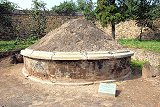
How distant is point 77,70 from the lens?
360cm

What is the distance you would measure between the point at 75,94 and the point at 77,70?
2.31 ft

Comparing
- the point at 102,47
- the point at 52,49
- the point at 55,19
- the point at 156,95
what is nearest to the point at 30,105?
the point at 52,49

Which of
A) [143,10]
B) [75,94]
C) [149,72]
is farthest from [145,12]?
[75,94]

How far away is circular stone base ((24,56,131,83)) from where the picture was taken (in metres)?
3.58

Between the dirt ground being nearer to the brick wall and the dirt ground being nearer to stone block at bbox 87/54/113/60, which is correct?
stone block at bbox 87/54/113/60

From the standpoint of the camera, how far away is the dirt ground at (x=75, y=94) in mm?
2727

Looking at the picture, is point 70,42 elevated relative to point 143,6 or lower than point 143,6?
lower

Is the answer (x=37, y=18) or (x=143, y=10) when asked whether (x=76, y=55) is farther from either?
(x=143, y=10)

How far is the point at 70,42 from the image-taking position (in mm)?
4062

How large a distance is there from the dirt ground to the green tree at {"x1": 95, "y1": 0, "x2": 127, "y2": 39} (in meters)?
6.90

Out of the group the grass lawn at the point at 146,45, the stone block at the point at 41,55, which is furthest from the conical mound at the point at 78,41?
the grass lawn at the point at 146,45

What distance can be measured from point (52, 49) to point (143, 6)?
930 cm

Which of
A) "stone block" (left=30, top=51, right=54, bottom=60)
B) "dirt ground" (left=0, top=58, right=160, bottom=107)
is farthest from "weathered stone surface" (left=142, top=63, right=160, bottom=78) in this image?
"stone block" (left=30, top=51, right=54, bottom=60)

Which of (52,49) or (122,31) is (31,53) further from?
(122,31)
